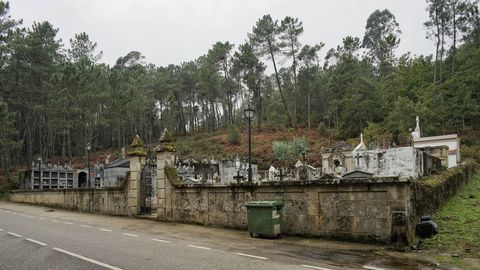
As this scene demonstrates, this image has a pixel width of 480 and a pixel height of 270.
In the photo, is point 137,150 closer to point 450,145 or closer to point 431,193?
point 431,193

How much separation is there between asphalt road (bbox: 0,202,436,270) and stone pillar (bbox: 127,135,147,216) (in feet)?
18.2

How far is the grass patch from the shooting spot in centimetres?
898

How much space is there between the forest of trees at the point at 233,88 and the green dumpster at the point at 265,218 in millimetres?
28395

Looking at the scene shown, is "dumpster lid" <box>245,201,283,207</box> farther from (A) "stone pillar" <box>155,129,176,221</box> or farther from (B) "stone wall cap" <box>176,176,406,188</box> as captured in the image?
(A) "stone pillar" <box>155,129,176,221</box>

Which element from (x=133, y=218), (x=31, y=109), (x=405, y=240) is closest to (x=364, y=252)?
(x=405, y=240)

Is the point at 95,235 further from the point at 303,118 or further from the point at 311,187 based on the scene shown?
the point at 303,118

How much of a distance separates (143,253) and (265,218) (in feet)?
12.6

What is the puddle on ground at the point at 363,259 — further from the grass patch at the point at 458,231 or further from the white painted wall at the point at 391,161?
the white painted wall at the point at 391,161

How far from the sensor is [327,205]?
10.8 meters

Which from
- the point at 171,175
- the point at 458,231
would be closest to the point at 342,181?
the point at 458,231

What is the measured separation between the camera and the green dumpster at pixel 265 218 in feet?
36.4

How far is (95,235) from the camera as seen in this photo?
11820mm

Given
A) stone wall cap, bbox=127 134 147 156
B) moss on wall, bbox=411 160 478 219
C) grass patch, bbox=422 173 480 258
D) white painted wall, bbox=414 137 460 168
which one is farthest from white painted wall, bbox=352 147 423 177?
stone wall cap, bbox=127 134 147 156

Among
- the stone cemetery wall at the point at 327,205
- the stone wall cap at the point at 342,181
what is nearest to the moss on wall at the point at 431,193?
the stone wall cap at the point at 342,181
